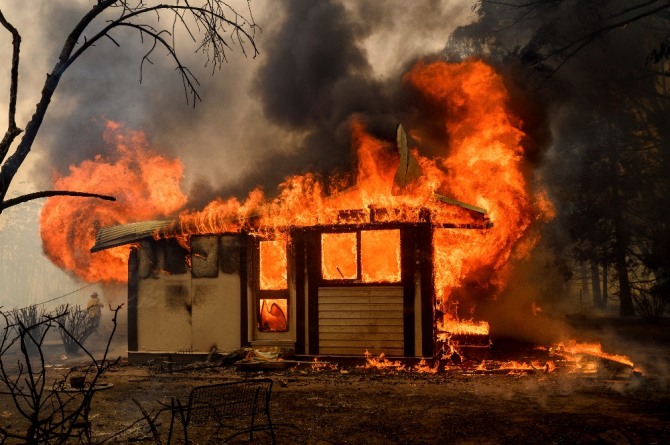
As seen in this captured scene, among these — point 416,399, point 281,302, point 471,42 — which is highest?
point 471,42

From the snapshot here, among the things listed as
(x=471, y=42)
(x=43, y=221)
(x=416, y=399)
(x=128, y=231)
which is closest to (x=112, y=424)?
(x=416, y=399)

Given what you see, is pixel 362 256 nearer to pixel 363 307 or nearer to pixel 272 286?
pixel 363 307

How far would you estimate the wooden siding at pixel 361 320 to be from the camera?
43.5 feet

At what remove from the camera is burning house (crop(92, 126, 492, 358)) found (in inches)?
525

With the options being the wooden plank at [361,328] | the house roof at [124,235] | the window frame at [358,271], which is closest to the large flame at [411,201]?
the window frame at [358,271]

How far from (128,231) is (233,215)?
135 inches

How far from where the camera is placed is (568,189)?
3416 cm

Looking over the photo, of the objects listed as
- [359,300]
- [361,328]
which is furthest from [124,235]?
[361,328]

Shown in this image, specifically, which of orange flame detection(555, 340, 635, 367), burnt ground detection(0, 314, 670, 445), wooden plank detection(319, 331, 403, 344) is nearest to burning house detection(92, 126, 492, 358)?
wooden plank detection(319, 331, 403, 344)

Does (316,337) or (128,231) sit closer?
(316,337)

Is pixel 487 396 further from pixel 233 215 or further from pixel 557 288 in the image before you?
pixel 557 288

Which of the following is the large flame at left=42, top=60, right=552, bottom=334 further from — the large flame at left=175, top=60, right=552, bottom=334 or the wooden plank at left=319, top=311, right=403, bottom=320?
the wooden plank at left=319, top=311, right=403, bottom=320

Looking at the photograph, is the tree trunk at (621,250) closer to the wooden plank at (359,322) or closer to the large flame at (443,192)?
the large flame at (443,192)

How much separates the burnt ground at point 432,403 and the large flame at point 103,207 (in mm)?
4549
